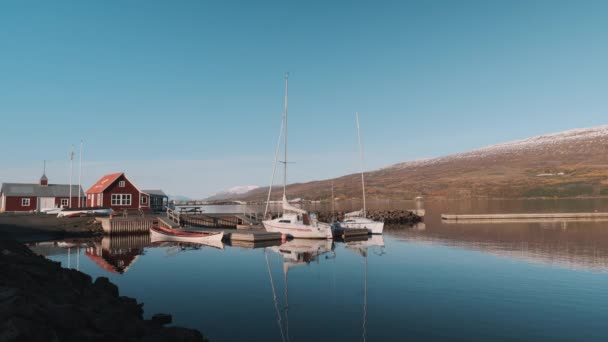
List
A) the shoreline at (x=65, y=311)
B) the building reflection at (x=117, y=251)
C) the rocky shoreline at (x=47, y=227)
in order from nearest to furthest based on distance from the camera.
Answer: the shoreline at (x=65, y=311)
the building reflection at (x=117, y=251)
the rocky shoreline at (x=47, y=227)

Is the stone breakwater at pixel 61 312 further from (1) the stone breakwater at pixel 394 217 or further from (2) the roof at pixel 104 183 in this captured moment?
(1) the stone breakwater at pixel 394 217

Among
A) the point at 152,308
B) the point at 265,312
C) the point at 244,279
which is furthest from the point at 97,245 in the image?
the point at 265,312

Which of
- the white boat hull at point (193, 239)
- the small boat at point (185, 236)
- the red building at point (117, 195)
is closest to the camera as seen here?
the white boat hull at point (193, 239)

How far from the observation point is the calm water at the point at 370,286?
54.5ft

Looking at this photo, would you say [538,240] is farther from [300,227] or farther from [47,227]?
[47,227]

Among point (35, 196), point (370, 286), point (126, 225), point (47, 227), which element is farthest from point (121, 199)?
point (370, 286)

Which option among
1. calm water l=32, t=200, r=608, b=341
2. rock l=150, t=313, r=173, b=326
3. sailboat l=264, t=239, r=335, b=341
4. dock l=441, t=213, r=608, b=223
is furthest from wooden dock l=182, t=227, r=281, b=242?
dock l=441, t=213, r=608, b=223

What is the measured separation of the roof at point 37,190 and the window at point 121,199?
14622 mm

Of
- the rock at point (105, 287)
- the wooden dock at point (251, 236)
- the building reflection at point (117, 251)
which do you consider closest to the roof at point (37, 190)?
the building reflection at point (117, 251)

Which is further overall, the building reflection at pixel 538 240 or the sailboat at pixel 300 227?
the sailboat at pixel 300 227

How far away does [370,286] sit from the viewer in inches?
971

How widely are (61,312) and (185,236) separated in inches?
1426

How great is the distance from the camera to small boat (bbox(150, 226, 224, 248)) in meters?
44.4

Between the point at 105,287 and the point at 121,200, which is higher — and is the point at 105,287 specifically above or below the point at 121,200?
below
